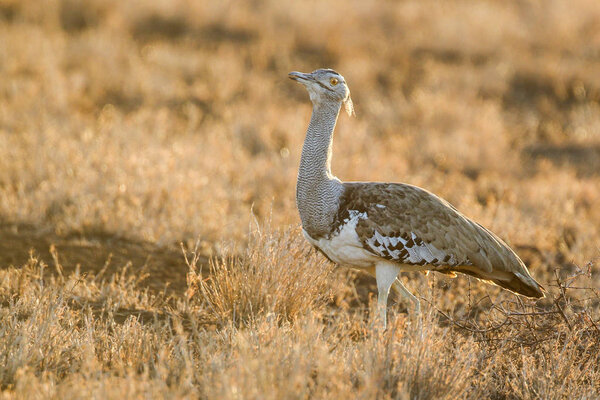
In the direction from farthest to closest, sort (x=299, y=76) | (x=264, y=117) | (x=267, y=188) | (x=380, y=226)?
(x=264, y=117) < (x=267, y=188) < (x=299, y=76) < (x=380, y=226)

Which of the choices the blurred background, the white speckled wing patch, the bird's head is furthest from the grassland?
the bird's head

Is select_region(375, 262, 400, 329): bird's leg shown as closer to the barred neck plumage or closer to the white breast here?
the white breast

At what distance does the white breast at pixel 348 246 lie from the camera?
4109mm

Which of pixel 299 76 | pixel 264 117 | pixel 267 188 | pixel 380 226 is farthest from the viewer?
pixel 264 117

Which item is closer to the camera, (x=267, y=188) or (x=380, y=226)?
(x=380, y=226)

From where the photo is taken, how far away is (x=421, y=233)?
4191mm

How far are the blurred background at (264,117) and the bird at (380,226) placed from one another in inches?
21.8

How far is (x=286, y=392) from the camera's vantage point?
299cm

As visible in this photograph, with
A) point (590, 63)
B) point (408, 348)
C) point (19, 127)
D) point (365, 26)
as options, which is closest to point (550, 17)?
point (590, 63)

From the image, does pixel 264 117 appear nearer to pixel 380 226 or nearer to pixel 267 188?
pixel 267 188

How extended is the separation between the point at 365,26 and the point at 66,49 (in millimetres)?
5135

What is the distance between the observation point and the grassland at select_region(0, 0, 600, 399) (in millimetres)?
3512

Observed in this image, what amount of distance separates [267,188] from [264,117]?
99.4 inches

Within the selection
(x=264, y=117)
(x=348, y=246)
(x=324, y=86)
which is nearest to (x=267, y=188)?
(x=264, y=117)
